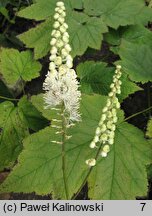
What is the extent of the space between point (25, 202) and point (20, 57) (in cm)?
122

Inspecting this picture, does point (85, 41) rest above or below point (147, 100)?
above

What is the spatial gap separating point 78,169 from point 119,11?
132cm

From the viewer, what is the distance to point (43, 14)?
2.74 meters

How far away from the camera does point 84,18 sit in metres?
2.73

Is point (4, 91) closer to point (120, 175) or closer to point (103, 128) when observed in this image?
point (120, 175)

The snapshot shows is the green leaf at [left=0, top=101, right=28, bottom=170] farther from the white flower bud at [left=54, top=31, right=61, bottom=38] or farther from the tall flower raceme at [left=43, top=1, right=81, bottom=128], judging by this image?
the white flower bud at [left=54, top=31, right=61, bottom=38]

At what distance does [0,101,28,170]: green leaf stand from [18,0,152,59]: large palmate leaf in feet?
1.50

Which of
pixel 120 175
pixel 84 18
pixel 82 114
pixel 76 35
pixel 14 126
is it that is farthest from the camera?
pixel 84 18

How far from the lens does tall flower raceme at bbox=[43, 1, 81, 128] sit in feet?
4.86

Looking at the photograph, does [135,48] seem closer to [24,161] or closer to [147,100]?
[147,100]

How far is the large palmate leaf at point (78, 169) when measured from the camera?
2072 millimetres

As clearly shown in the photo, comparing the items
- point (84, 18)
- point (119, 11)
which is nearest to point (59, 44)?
point (84, 18)

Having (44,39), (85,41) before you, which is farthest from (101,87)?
(44,39)

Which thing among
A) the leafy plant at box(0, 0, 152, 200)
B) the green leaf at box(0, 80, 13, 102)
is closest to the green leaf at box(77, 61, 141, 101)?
the leafy plant at box(0, 0, 152, 200)
